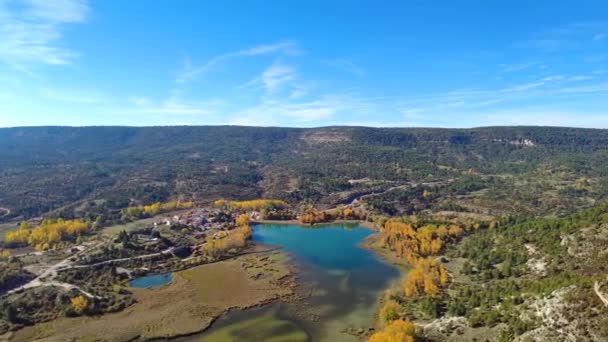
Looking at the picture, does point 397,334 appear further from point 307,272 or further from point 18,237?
point 18,237

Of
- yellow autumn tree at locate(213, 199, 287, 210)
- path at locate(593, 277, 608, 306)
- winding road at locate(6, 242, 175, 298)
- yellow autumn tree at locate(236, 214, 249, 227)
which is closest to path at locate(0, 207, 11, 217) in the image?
winding road at locate(6, 242, 175, 298)

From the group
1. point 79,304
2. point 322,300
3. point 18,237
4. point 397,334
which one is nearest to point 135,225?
point 18,237

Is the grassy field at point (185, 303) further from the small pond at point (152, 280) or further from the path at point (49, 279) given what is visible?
the path at point (49, 279)

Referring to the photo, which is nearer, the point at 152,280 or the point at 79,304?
the point at 79,304

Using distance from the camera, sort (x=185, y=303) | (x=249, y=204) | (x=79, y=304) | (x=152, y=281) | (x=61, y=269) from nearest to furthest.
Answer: (x=79, y=304) < (x=185, y=303) < (x=152, y=281) < (x=61, y=269) < (x=249, y=204)

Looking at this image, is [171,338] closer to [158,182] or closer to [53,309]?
[53,309]

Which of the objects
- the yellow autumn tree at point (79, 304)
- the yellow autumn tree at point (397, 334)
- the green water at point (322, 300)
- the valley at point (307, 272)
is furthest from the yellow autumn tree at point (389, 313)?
the yellow autumn tree at point (79, 304)

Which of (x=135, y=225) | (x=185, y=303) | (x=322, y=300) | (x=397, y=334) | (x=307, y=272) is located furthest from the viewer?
(x=135, y=225)

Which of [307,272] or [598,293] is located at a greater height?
[598,293]

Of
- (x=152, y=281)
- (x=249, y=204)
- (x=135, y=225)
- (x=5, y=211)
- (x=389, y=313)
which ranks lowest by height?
(x=152, y=281)
